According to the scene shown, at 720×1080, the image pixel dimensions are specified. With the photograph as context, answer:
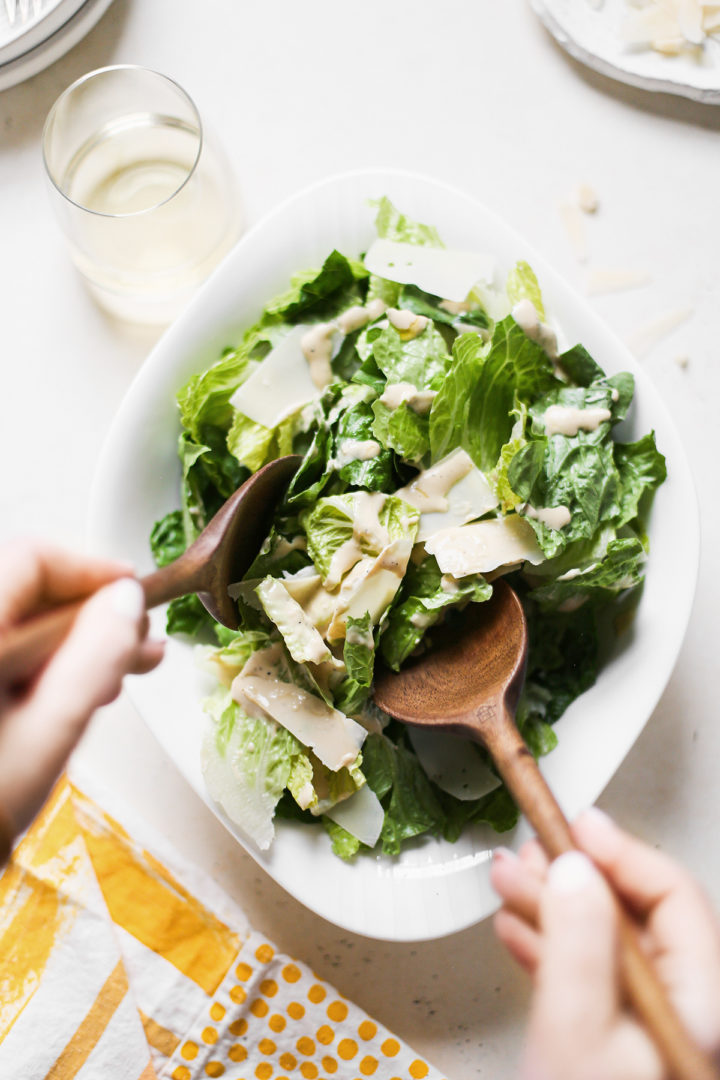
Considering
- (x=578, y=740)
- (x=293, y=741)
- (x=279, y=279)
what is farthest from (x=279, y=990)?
(x=279, y=279)

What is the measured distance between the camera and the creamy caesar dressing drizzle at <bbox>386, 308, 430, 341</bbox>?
152 centimetres

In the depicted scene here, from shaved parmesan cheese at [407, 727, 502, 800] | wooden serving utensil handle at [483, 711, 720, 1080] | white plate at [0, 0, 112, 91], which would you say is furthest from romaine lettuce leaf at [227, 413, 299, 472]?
white plate at [0, 0, 112, 91]

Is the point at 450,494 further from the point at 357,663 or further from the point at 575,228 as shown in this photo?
the point at 575,228

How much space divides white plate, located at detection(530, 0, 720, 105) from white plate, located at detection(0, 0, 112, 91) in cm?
94

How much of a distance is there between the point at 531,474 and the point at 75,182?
3.67 feet

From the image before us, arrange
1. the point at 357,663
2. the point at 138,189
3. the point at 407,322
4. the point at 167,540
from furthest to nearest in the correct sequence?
the point at 138,189
the point at 167,540
the point at 407,322
the point at 357,663

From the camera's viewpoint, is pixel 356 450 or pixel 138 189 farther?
pixel 138 189

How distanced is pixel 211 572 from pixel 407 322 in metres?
0.56

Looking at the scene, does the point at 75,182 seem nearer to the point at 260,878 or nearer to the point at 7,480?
the point at 7,480

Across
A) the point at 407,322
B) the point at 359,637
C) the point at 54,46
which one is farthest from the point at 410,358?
the point at 54,46

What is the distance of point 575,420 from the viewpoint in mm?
1449

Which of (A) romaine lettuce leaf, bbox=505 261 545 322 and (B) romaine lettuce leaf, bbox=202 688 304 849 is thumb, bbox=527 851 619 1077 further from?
(A) romaine lettuce leaf, bbox=505 261 545 322

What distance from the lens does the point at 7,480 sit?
188cm

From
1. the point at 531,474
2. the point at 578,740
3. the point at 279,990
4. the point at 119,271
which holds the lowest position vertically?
the point at 279,990
